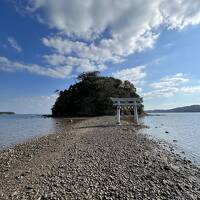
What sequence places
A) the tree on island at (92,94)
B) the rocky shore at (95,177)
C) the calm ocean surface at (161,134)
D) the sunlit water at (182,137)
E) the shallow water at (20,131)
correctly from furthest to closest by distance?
the tree on island at (92,94) → the shallow water at (20,131) → the calm ocean surface at (161,134) → the sunlit water at (182,137) → the rocky shore at (95,177)

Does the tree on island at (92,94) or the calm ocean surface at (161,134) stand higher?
the tree on island at (92,94)

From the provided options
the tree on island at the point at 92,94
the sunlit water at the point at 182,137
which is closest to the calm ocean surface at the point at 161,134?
the sunlit water at the point at 182,137

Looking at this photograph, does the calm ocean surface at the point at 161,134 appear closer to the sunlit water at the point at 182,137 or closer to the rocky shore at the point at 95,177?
the sunlit water at the point at 182,137

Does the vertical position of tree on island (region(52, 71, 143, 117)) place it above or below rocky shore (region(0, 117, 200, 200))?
above

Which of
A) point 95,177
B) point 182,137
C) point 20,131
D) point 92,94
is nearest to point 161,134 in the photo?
point 182,137

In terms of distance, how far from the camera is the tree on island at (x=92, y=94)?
101438 mm

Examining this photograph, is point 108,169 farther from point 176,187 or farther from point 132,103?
point 132,103

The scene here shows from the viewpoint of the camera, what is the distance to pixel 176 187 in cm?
905

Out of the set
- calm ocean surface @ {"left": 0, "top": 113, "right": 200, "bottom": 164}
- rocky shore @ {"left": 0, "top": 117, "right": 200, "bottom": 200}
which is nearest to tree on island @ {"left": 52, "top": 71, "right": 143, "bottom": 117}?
calm ocean surface @ {"left": 0, "top": 113, "right": 200, "bottom": 164}

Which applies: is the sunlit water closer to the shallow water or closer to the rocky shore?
the rocky shore

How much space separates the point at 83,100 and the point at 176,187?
323 feet

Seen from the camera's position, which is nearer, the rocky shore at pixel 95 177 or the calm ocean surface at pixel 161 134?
the rocky shore at pixel 95 177

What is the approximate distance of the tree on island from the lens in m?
101

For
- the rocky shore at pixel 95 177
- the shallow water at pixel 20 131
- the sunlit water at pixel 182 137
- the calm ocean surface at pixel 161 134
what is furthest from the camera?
the shallow water at pixel 20 131
